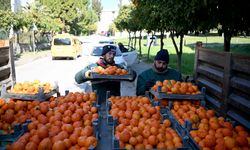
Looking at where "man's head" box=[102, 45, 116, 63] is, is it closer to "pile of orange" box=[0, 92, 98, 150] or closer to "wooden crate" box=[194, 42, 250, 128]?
"pile of orange" box=[0, 92, 98, 150]

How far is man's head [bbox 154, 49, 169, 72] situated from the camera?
555 centimetres

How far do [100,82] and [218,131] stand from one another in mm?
2890

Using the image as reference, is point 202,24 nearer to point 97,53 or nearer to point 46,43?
point 97,53

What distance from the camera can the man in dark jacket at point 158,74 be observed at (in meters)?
5.59

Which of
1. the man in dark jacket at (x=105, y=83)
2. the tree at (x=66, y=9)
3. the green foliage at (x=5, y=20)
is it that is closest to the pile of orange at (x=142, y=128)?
the man in dark jacket at (x=105, y=83)

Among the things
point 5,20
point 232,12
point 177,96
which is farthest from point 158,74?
point 5,20

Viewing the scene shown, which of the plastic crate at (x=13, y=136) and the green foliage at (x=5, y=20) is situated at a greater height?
the green foliage at (x=5, y=20)

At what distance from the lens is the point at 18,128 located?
353 cm

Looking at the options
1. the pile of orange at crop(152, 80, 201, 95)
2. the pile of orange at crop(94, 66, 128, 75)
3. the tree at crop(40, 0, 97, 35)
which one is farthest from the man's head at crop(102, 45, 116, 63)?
the tree at crop(40, 0, 97, 35)

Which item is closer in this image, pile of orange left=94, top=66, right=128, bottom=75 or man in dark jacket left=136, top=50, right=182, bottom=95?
man in dark jacket left=136, top=50, right=182, bottom=95

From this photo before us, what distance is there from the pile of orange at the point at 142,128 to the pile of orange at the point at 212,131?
0.26 m

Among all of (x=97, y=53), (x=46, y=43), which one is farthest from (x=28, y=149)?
(x=46, y=43)

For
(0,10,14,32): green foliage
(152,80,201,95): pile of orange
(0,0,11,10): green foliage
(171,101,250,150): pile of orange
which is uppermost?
(0,0,11,10): green foliage

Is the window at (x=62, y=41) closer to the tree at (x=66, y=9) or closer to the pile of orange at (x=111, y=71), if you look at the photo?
the tree at (x=66, y=9)
